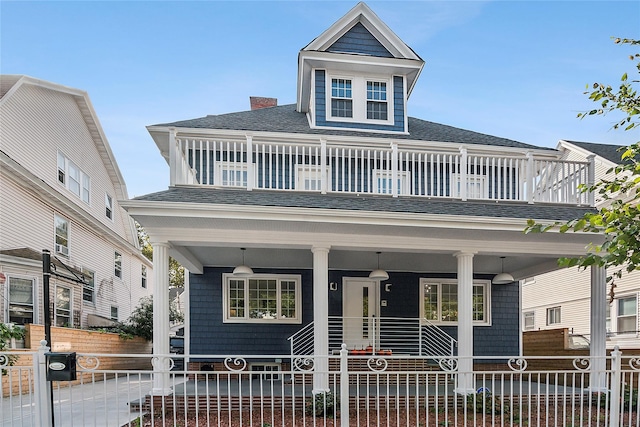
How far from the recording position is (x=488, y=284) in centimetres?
1255

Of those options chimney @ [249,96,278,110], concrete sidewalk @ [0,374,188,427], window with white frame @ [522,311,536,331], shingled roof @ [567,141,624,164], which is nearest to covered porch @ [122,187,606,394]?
concrete sidewalk @ [0,374,188,427]

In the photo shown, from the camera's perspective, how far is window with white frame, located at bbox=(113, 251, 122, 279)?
19.6 meters

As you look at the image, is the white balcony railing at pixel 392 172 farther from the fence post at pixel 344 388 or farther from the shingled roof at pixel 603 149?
the shingled roof at pixel 603 149

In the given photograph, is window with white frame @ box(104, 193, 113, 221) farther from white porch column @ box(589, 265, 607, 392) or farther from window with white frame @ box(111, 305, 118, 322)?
white porch column @ box(589, 265, 607, 392)

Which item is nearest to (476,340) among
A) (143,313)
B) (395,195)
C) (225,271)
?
(395,195)

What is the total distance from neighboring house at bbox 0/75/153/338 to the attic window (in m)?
5.89

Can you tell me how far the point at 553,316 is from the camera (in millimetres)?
19016

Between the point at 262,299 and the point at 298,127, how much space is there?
4581 millimetres

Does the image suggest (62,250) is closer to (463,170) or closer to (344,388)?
(344,388)

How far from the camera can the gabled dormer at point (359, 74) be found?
11609 millimetres

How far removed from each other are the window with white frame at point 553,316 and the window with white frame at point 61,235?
19000 mm

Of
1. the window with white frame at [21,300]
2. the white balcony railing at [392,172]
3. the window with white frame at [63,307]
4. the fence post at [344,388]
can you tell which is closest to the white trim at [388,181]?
the white balcony railing at [392,172]

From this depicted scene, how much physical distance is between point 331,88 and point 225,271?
218 inches

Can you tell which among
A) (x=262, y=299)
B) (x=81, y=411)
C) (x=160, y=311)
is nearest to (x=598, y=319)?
(x=262, y=299)
